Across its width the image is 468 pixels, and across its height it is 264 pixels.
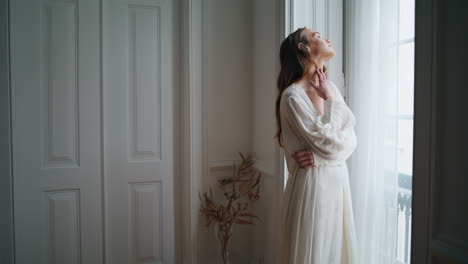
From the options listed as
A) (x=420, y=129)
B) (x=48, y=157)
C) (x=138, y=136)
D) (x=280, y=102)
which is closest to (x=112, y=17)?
(x=138, y=136)

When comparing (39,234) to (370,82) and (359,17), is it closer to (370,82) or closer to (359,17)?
(370,82)

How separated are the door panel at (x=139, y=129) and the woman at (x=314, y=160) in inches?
47.5

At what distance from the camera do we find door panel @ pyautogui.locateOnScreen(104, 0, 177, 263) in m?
2.33

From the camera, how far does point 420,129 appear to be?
38.1 inches

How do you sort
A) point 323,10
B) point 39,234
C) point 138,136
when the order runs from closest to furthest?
point 323,10 → point 39,234 → point 138,136

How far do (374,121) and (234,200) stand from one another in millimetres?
1239

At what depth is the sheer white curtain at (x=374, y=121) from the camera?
5.25 ft

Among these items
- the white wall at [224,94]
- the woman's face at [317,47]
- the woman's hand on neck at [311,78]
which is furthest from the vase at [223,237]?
the woman's face at [317,47]

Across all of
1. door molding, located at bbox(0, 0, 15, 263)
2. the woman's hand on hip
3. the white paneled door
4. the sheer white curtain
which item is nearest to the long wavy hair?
the woman's hand on hip

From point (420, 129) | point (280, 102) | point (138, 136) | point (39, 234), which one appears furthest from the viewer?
A: point (138, 136)

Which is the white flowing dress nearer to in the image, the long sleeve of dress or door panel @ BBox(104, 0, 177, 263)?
the long sleeve of dress

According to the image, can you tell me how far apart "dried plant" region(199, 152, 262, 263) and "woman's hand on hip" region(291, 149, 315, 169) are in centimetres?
97

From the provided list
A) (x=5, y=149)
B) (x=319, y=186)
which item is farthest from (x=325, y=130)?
(x=5, y=149)

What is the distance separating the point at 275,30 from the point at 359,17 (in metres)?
0.52
